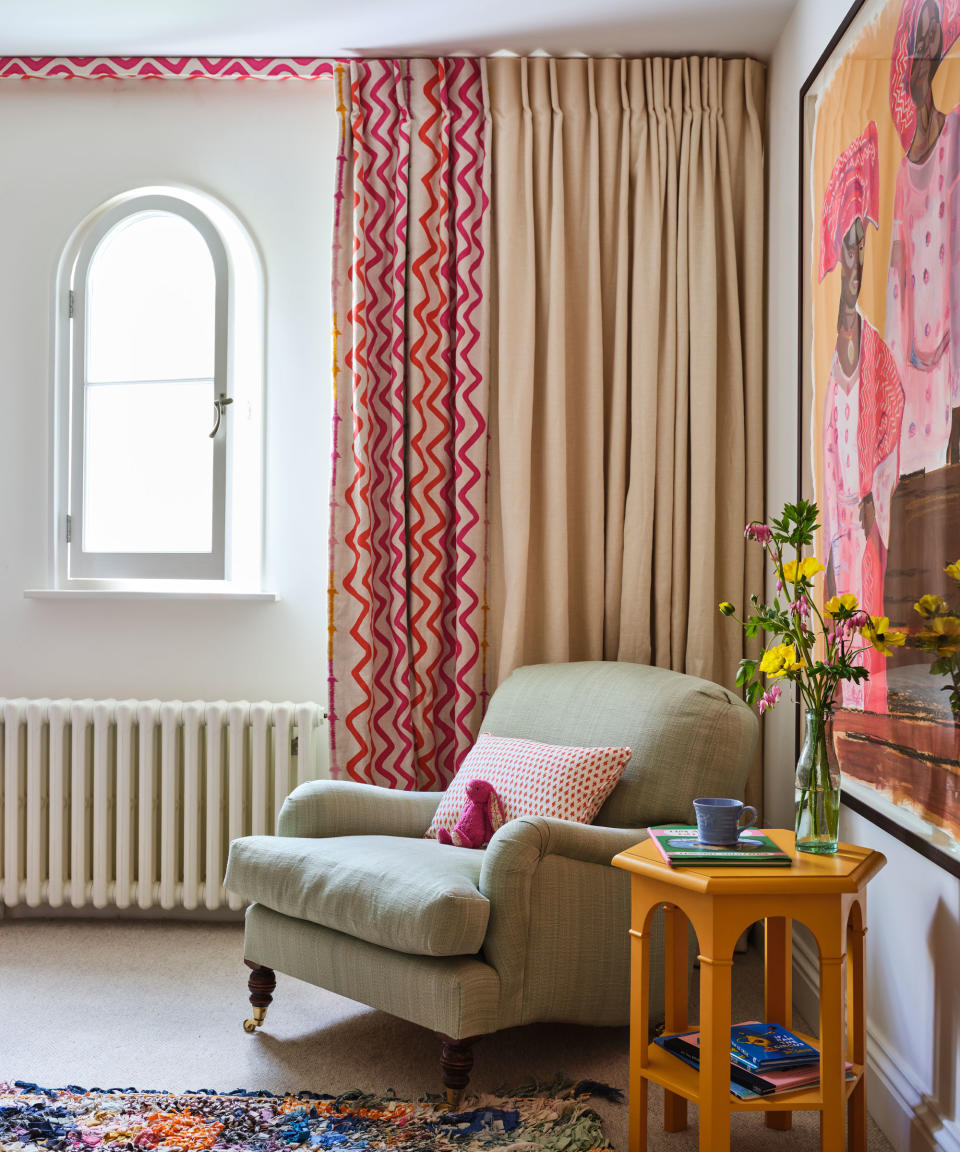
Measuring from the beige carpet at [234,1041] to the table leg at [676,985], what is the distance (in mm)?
49

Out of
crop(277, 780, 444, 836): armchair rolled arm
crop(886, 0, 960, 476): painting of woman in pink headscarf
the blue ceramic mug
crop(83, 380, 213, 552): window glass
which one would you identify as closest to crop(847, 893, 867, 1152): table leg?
the blue ceramic mug

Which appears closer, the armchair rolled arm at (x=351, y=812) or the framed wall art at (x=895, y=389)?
the framed wall art at (x=895, y=389)

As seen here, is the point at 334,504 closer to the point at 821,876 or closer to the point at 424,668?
the point at 424,668

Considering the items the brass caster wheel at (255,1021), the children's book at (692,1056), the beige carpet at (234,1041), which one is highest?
the children's book at (692,1056)

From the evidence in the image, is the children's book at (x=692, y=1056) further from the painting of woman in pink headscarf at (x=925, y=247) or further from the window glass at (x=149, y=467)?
the window glass at (x=149, y=467)

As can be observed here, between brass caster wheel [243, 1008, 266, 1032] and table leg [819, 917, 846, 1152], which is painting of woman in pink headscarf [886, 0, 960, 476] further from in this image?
brass caster wheel [243, 1008, 266, 1032]

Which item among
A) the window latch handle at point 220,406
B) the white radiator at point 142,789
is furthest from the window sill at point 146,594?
the window latch handle at point 220,406

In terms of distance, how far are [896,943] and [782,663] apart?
1.95ft

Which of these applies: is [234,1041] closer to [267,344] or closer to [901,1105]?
[901,1105]

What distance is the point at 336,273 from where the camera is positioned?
10.0ft

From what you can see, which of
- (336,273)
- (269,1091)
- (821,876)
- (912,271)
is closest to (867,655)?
(821,876)

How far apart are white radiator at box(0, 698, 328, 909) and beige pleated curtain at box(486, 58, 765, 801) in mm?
749

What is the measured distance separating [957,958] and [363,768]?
171 cm

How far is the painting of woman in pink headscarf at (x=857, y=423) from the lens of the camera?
74.9 inches
